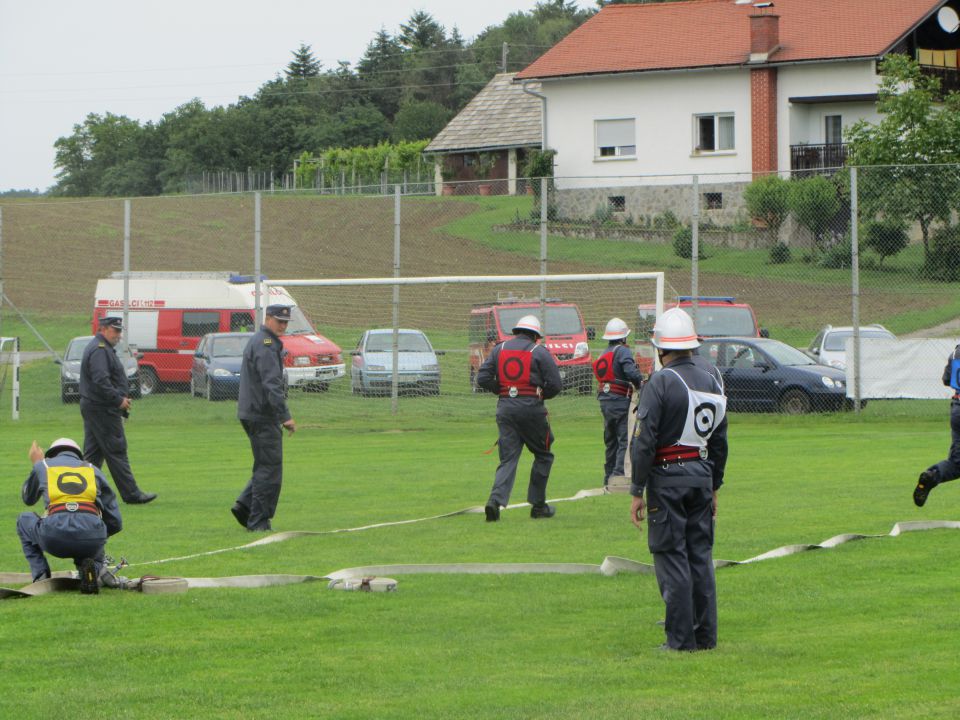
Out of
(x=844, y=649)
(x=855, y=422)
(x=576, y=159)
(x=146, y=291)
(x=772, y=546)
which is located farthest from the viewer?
(x=576, y=159)

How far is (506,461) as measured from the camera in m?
13.5

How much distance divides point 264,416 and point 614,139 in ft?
131

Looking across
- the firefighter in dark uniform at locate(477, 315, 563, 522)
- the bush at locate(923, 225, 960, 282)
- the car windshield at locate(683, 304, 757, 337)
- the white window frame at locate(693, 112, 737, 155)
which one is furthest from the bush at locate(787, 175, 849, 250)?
the white window frame at locate(693, 112, 737, 155)

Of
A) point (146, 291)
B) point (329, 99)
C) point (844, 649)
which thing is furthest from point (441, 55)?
point (844, 649)

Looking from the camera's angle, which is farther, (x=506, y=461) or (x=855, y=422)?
(x=855, y=422)

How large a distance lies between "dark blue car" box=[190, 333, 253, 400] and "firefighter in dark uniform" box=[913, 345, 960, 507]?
15.0 metres

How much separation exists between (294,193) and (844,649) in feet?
115

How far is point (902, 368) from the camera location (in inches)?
894

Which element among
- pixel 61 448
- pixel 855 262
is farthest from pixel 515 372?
pixel 855 262

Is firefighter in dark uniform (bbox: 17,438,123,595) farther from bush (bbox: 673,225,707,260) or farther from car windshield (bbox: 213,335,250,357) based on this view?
car windshield (bbox: 213,335,250,357)

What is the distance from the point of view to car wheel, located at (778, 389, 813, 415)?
2381 cm

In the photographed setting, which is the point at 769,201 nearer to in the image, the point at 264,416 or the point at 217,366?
the point at 217,366

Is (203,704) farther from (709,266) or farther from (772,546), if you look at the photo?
(709,266)

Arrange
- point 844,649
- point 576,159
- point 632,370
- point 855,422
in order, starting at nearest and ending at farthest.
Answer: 1. point 844,649
2. point 632,370
3. point 855,422
4. point 576,159
